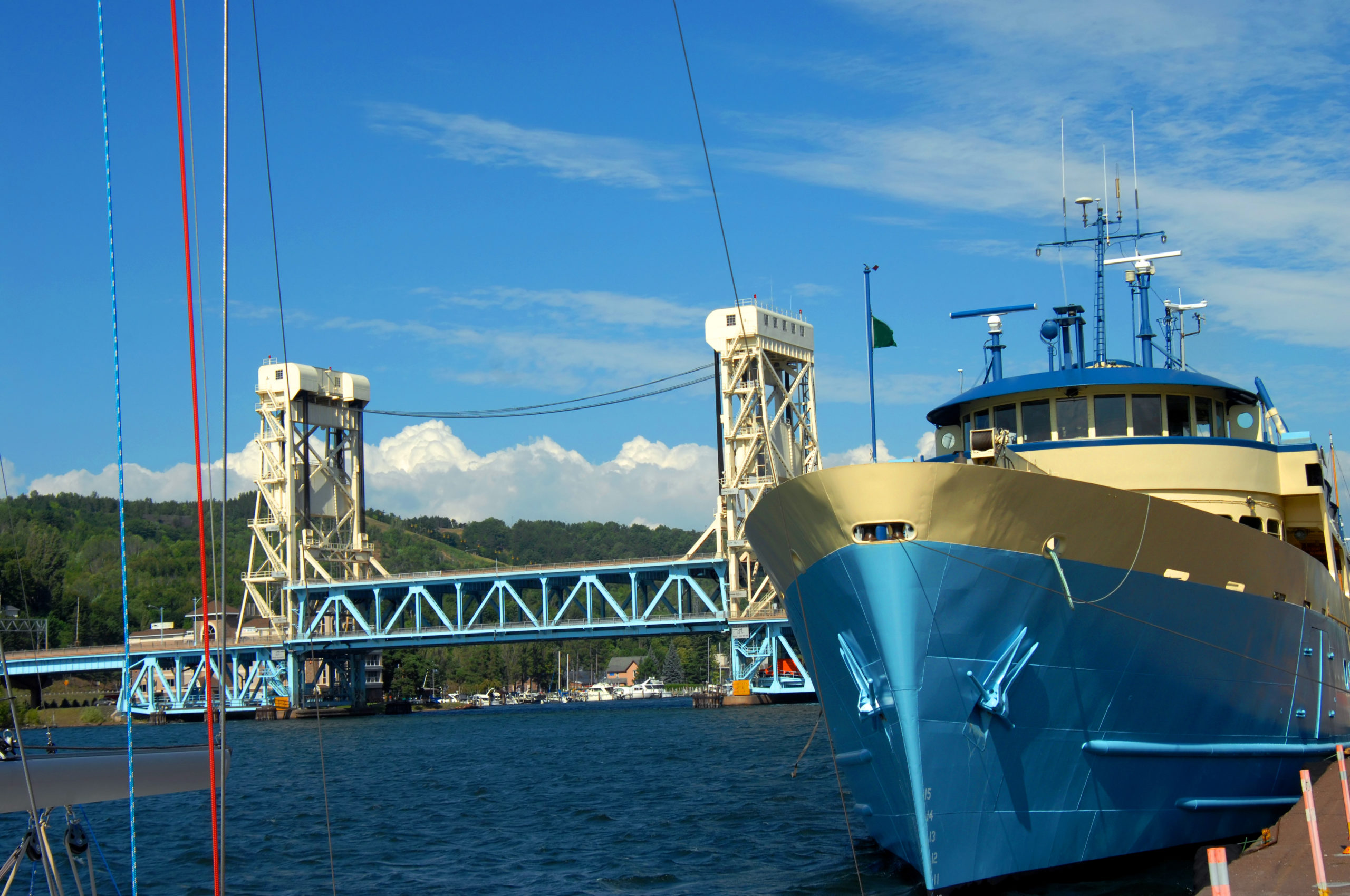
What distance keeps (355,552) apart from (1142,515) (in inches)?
3281

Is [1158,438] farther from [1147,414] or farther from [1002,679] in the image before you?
[1002,679]

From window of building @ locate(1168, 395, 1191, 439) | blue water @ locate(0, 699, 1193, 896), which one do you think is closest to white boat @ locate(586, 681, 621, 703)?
blue water @ locate(0, 699, 1193, 896)

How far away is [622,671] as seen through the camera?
163 metres

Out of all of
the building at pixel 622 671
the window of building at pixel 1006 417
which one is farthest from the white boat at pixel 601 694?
the window of building at pixel 1006 417

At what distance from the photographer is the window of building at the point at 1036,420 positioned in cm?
1858

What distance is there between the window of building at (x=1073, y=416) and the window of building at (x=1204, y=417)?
1762 mm

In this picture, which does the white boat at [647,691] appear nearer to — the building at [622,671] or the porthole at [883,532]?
the building at [622,671]

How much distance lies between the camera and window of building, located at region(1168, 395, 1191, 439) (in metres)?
18.4

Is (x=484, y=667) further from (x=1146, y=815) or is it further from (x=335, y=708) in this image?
(x=1146, y=815)

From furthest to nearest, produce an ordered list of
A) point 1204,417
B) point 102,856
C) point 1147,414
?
point 1204,417 < point 1147,414 < point 102,856

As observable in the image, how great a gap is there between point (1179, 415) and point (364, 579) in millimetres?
77096

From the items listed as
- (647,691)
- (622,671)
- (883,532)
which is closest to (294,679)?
(647,691)

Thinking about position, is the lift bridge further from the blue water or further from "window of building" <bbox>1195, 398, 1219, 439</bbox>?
"window of building" <bbox>1195, 398, 1219, 439</bbox>

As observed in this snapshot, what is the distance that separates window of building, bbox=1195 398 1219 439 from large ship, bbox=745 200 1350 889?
2.71 feet
